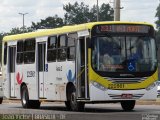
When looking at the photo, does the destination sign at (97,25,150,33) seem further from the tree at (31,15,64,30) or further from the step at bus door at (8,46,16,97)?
the tree at (31,15,64,30)

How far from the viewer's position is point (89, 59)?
1062 inches

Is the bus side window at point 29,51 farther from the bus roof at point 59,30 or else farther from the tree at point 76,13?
the tree at point 76,13

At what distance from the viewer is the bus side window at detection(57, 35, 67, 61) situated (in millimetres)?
29131

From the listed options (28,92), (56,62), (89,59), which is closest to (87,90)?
(89,59)

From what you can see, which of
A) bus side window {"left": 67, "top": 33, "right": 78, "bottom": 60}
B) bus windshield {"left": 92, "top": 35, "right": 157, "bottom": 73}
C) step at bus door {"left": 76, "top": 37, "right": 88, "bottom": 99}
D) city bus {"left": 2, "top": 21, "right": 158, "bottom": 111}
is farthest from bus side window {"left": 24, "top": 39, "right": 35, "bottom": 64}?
bus windshield {"left": 92, "top": 35, "right": 157, "bottom": 73}

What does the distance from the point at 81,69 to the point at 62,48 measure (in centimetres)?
185

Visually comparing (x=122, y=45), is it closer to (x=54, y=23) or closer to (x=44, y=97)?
(x=44, y=97)

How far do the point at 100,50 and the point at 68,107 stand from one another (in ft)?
13.5

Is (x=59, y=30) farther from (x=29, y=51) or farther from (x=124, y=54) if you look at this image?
(x=124, y=54)

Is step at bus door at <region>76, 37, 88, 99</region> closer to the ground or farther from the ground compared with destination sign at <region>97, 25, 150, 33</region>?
closer to the ground

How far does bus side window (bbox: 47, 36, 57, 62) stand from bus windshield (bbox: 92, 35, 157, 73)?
327cm

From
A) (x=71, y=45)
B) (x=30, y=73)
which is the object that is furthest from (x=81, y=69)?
(x=30, y=73)

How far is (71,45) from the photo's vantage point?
1121 inches

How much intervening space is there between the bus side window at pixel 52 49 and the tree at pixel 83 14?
380 ft
